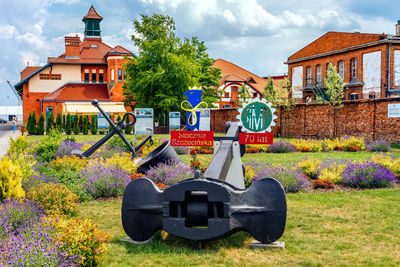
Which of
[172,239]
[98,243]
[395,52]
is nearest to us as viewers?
[98,243]

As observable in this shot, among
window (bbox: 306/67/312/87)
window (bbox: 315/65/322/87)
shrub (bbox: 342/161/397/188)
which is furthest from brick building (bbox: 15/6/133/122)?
shrub (bbox: 342/161/397/188)

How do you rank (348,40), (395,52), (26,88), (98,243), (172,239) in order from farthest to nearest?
(26,88)
(348,40)
(395,52)
(172,239)
(98,243)

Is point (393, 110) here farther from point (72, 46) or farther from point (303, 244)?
point (72, 46)

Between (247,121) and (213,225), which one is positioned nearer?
(213,225)

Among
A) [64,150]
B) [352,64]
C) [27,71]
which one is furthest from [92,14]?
[64,150]

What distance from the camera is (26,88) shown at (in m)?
56.3

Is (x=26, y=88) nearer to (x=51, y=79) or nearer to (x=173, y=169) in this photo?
(x=51, y=79)

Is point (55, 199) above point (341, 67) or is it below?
below

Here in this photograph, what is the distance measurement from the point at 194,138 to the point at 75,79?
53.5 metres

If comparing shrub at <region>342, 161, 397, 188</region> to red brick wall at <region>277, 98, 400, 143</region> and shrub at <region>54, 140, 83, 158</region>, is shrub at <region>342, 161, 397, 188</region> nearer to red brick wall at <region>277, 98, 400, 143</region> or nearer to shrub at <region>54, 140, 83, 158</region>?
shrub at <region>54, 140, 83, 158</region>

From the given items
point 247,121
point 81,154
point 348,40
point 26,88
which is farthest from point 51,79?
point 247,121

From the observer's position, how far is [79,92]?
5491 cm

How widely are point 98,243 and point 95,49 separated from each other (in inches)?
2279

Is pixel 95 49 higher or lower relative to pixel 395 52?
higher
